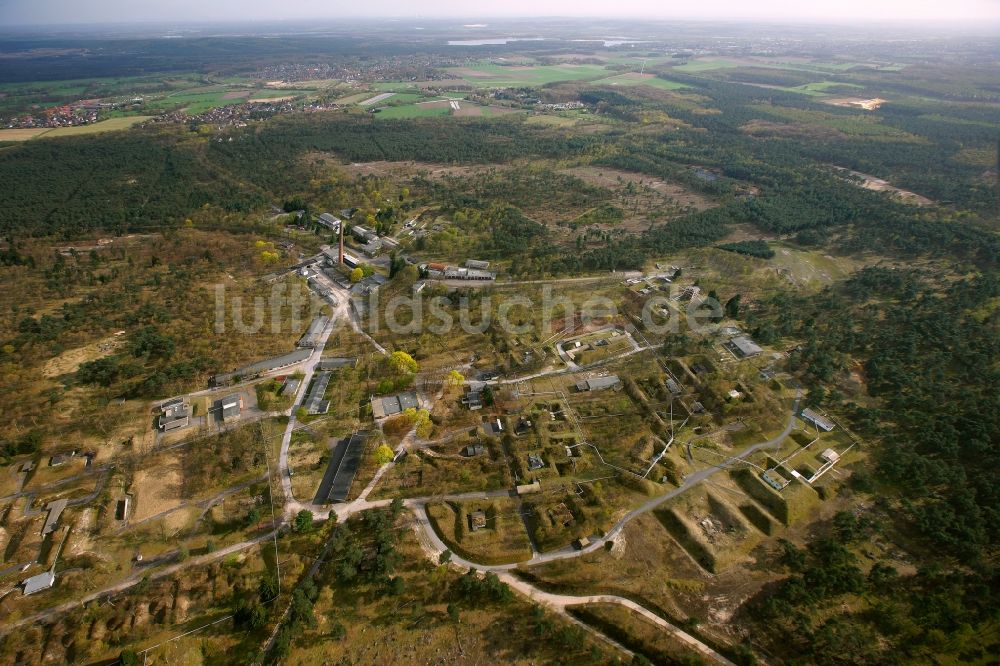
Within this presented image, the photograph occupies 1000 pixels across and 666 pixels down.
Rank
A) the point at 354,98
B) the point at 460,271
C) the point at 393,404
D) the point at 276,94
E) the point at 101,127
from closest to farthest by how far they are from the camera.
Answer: the point at 393,404 < the point at 460,271 < the point at 101,127 < the point at 354,98 < the point at 276,94

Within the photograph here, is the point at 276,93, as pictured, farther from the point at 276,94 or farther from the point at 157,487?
the point at 157,487

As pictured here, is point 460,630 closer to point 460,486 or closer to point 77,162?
point 460,486

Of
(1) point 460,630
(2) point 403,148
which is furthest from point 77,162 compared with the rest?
(1) point 460,630

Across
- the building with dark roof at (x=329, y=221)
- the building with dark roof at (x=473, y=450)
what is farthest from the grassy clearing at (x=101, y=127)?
the building with dark roof at (x=473, y=450)

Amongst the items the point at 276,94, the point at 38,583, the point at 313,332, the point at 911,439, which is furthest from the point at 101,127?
the point at 911,439

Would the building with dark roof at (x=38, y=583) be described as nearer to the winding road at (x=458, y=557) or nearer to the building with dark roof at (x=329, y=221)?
the winding road at (x=458, y=557)

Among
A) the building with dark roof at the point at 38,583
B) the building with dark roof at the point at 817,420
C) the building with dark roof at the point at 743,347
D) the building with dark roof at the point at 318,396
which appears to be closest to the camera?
the building with dark roof at the point at 38,583
